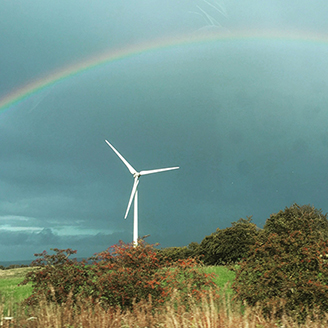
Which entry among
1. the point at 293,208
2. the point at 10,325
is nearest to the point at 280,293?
the point at 10,325

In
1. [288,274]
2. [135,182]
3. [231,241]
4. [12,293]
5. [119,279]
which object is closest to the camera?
[288,274]

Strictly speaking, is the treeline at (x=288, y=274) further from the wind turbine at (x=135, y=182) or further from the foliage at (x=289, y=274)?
the wind turbine at (x=135, y=182)

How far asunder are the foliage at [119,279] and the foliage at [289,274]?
1.72m

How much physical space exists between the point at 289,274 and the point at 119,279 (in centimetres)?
511

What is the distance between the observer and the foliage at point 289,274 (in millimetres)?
8984

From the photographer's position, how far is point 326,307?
8977 mm

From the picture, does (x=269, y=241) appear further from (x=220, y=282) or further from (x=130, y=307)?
(x=220, y=282)

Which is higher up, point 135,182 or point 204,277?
point 135,182

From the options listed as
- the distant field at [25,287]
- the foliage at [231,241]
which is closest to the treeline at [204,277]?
the distant field at [25,287]

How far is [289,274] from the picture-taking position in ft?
31.4

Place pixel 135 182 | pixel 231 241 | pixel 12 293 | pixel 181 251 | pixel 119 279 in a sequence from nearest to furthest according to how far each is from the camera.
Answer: pixel 119 279, pixel 12 293, pixel 135 182, pixel 231 241, pixel 181 251

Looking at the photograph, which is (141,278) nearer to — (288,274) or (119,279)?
(119,279)

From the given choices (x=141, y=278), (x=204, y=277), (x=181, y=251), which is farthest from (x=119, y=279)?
(x=181, y=251)

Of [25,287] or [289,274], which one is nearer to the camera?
[289,274]
